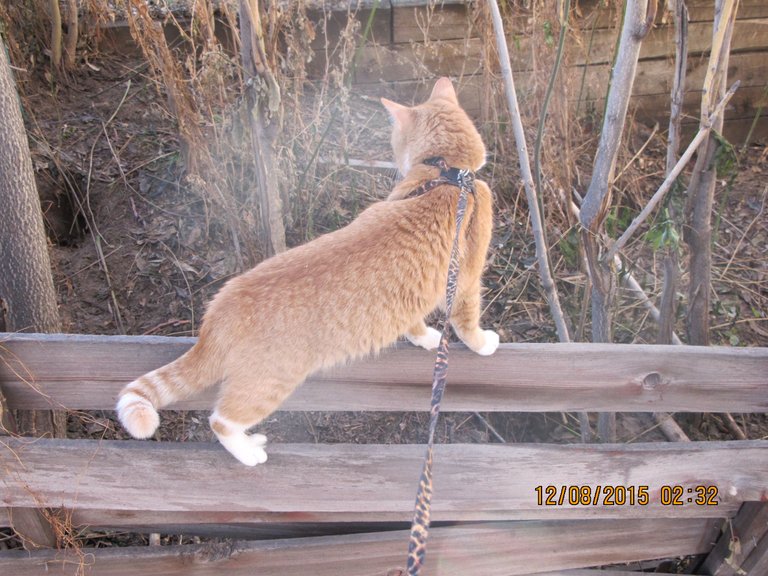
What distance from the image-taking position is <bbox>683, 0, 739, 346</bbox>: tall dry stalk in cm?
200

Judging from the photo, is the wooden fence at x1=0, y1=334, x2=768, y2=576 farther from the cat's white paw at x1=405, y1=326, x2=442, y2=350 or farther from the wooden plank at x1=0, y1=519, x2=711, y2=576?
the cat's white paw at x1=405, y1=326, x2=442, y2=350

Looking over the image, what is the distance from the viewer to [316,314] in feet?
5.84

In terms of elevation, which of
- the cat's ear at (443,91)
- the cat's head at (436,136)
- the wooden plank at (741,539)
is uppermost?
the cat's ear at (443,91)

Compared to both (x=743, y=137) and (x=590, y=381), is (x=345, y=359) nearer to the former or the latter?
(x=590, y=381)

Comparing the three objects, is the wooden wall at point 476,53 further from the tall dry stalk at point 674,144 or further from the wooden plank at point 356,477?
the wooden plank at point 356,477

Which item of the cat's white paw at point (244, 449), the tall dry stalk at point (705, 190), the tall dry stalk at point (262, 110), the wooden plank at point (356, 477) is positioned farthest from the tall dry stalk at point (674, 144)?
the cat's white paw at point (244, 449)

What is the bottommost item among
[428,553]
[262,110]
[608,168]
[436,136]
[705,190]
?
[428,553]

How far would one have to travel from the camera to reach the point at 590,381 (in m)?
1.92

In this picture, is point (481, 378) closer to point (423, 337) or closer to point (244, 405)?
point (423, 337)

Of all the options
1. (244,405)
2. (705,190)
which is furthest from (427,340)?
(705,190)

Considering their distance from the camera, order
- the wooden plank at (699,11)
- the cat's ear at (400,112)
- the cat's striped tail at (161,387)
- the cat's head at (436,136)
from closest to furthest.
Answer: the cat's striped tail at (161,387), the cat's head at (436,136), the cat's ear at (400,112), the wooden plank at (699,11)

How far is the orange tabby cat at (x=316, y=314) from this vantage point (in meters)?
1.71

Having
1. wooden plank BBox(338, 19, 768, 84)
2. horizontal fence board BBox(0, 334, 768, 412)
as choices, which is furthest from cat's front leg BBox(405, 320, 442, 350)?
wooden plank BBox(338, 19, 768, 84)
